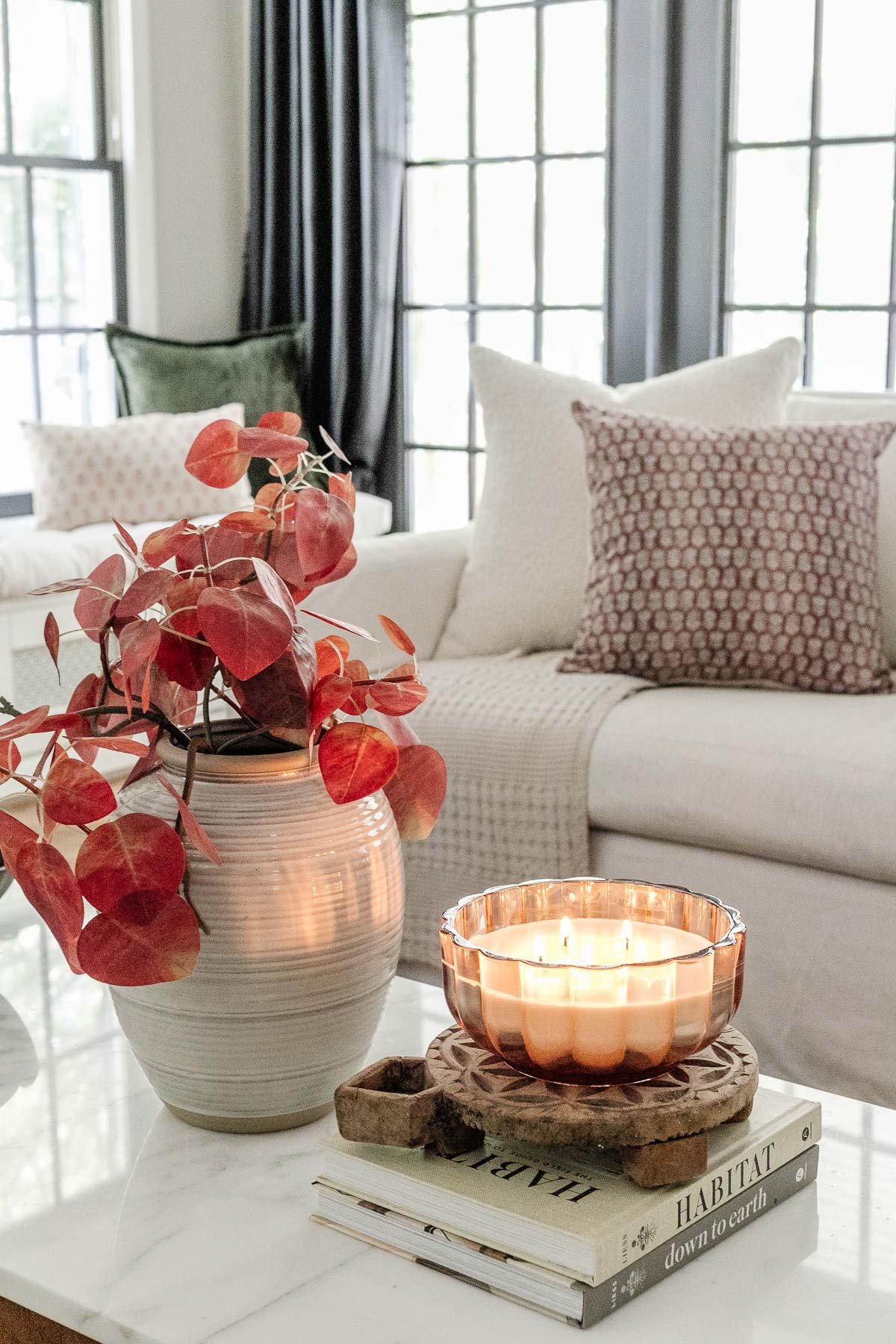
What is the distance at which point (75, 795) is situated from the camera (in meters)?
0.92

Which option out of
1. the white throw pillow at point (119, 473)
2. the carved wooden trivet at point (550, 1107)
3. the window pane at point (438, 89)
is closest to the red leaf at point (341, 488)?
the carved wooden trivet at point (550, 1107)

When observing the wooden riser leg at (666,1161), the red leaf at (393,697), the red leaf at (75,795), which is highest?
the red leaf at (393,697)

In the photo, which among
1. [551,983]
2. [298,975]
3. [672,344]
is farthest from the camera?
A: [672,344]

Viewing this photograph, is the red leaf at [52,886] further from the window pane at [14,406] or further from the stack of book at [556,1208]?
the window pane at [14,406]

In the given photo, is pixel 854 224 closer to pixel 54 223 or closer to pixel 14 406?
pixel 54 223

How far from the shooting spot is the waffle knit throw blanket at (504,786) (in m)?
2.15

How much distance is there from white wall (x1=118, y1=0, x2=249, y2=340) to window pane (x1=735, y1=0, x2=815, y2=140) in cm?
163

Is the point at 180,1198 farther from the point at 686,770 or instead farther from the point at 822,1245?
the point at 686,770

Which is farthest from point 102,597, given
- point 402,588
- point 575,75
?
point 575,75

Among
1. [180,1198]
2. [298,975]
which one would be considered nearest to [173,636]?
[298,975]

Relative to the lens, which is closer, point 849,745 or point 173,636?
point 173,636

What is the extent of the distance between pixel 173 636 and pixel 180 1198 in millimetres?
356

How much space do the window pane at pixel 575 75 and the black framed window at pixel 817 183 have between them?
16.1 inches

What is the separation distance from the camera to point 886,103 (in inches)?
141
